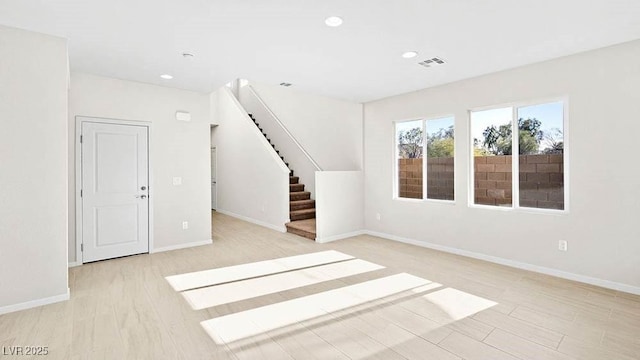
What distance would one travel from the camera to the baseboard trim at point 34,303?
9.56ft

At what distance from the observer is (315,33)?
3109 mm

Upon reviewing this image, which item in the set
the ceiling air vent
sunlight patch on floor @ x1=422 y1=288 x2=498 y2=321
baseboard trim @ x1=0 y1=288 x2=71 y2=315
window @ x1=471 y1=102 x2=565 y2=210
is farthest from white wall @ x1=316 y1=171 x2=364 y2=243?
baseboard trim @ x1=0 y1=288 x2=71 y2=315

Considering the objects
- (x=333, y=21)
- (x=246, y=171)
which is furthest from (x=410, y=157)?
(x=246, y=171)

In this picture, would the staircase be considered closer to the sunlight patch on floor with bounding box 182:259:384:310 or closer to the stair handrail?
the stair handrail

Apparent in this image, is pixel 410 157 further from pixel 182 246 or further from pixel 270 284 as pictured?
pixel 182 246

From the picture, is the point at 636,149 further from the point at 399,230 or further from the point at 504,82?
the point at 399,230

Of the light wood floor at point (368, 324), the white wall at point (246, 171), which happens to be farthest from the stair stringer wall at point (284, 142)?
the light wood floor at point (368, 324)

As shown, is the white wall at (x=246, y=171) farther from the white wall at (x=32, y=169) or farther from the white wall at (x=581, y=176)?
the white wall at (x=32, y=169)

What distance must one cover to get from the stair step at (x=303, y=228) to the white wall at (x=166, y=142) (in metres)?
1.59

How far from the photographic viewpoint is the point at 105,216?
4.52 metres

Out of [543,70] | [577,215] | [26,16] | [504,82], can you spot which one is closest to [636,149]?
[577,215]

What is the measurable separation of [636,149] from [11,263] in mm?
6261

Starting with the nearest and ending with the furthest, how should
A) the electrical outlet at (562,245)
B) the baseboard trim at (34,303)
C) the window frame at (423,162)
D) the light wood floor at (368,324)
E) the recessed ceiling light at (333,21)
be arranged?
the light wood floor at (368,324) → the recessed ceiling light at (333,21) → the baseboard trim at (34,303) → the electrical outlet at (562,245) → the window frame at (423,162)

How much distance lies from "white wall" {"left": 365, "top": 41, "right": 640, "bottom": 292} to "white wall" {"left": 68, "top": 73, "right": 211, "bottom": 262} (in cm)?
401
